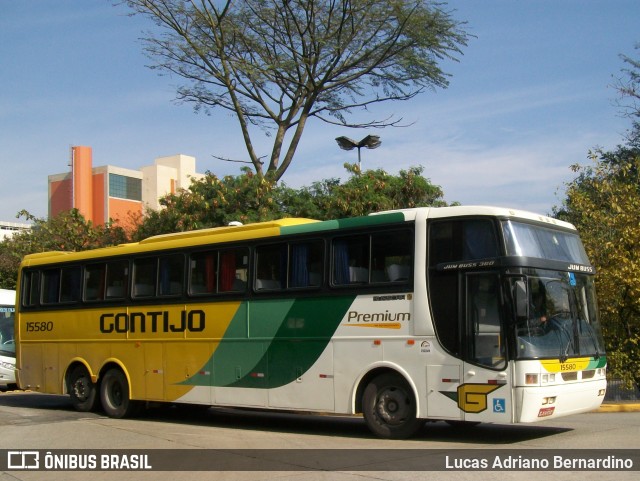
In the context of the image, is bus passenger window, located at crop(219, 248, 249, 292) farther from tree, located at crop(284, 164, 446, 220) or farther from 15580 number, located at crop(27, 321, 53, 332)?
tree, located at crop(284, 164, 446, 220)

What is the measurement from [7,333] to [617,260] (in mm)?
16900

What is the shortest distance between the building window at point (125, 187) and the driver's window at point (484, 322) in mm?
66068

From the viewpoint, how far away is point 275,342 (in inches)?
530

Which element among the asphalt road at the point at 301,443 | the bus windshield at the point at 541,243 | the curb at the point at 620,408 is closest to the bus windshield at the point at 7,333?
the asphalt road at the point at 301,443

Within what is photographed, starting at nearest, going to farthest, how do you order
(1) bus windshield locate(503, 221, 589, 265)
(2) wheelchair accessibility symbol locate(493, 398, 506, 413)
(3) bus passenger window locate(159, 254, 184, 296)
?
(2) wheelchair accessibility symbol locate(493, 398, 506, 413)
(1) bus windshield locate(503, 221, 589, 265)
(3) bus passenger window locate(159, 254, 184, 296)

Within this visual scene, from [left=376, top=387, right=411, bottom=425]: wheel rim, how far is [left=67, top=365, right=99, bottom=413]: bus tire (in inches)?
287

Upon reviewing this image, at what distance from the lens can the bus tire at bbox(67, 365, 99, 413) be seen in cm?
1689

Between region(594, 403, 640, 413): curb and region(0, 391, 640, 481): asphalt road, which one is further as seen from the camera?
region(594, 403, 640, 413): curb

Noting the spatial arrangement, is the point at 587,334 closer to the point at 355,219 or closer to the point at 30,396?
the point at 355,219

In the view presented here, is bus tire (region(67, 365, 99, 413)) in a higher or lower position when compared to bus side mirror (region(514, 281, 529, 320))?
lower

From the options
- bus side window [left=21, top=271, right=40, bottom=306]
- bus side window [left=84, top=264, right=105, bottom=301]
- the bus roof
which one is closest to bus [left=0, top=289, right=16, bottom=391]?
bus side window [left=21, top=271, right=40, bottom=306]

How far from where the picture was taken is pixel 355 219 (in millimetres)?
12656

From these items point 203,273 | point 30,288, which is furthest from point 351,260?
point 30,288

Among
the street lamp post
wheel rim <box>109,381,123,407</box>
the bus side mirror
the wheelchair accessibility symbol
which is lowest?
wheel rim <box>109,381,123,407</box>
